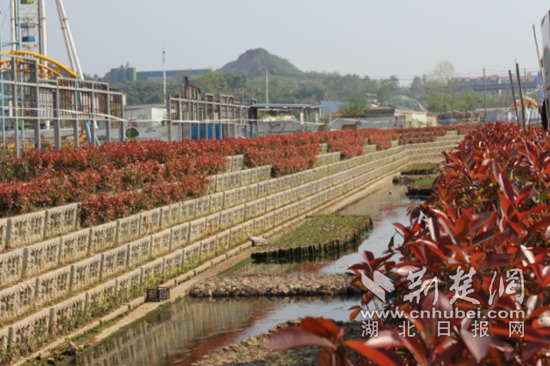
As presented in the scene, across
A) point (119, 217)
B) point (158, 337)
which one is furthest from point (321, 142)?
point (158, 337)

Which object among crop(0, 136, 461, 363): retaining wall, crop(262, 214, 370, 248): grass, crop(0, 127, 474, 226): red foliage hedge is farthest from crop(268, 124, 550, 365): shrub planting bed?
crop(262, 214, 370, 248): grass

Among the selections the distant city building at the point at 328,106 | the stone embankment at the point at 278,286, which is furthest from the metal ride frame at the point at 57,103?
the distant city building at the point at 328,106

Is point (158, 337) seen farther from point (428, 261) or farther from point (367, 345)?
point (367, 345)

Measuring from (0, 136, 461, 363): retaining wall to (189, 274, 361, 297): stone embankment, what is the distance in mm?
853

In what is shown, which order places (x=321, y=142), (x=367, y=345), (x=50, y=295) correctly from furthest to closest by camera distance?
(x=321, y=142)
(x=50, y=295)
(x=367, y=345)

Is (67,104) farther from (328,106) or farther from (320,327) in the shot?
(328,106)

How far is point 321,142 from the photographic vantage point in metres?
33.6

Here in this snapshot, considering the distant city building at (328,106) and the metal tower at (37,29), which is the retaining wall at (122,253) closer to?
the metal tower at (37,29)

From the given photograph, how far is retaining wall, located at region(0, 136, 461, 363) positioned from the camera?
9141 millimetres

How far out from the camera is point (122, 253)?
1173 cm

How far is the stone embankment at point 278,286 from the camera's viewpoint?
12258 millimetres

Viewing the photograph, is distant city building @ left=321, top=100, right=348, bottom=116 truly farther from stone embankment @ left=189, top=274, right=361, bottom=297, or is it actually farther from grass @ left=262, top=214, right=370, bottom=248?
stone embankment @ left=189, top=274, right=361, bottom=297

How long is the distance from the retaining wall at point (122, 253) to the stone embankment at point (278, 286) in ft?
2.80

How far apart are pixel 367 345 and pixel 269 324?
8896 millimetres
